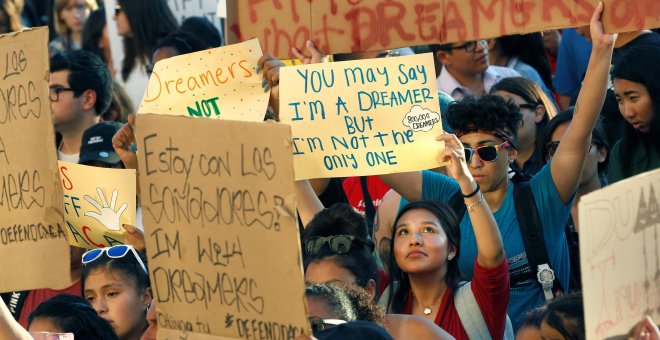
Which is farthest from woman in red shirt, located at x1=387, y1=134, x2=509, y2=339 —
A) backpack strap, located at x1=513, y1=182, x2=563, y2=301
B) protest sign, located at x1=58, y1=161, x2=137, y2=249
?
protest sign, located at x1=58, y1=161, x2=137, y2=249

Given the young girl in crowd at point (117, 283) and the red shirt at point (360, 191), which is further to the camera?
the red shirt at point (360, 191)

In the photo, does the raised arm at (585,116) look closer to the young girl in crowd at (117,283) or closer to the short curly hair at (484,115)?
the short curly hair at (484,115)

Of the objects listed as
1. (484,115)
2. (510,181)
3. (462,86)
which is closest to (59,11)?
(462,86)

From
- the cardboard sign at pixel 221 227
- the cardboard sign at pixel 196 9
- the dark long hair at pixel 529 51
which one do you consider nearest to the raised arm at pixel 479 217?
the cardboard sign at pixel 221 227

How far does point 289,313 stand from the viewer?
366 centimetres

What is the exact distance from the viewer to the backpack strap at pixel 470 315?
4.96 meters

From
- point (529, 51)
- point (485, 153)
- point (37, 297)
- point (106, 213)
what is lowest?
point (37, 297)

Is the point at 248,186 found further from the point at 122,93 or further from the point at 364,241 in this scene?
the point at 122,93

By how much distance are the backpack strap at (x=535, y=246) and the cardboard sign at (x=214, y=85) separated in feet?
3.41

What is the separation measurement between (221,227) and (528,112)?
3016mm

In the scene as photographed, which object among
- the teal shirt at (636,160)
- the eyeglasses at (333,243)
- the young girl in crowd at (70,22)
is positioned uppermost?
the young girl in crowd at (70,22)

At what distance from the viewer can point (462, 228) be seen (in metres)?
5.46

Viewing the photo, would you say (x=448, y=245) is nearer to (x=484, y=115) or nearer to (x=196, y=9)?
(x=484, y=115)

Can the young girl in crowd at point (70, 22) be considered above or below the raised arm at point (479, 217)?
above
